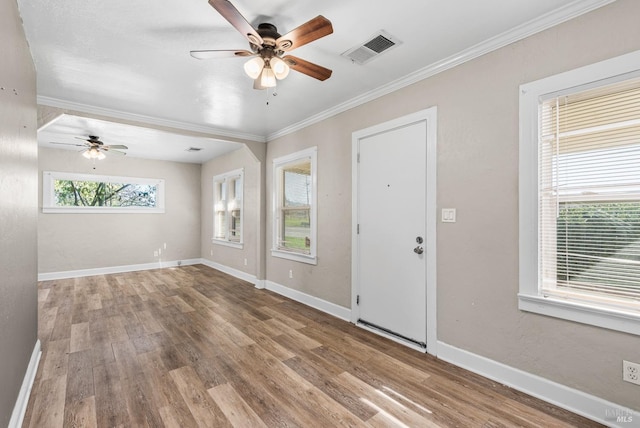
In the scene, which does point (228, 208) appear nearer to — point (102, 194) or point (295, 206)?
point (295, 206)

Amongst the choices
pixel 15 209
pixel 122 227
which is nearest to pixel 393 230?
pixel 15 209

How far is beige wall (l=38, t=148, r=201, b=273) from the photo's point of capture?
5.68m

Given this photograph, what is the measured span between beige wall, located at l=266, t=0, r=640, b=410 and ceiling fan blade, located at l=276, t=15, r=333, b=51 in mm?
1412

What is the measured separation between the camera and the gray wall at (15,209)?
151cm

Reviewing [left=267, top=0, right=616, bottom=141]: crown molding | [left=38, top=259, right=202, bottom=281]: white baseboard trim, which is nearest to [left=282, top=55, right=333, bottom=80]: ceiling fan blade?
[left=267, top=0, right=616, bottom=141]: crown molding

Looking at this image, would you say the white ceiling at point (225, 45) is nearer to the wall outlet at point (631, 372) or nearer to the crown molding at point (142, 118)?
the crown molding at point (142, 118)

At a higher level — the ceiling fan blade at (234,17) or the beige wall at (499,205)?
the ceiling fan blade at (234,17)

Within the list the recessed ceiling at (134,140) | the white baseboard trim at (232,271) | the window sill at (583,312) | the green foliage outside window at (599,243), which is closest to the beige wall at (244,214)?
the white baseboard trim at (232,271)

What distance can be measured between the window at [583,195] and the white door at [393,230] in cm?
85

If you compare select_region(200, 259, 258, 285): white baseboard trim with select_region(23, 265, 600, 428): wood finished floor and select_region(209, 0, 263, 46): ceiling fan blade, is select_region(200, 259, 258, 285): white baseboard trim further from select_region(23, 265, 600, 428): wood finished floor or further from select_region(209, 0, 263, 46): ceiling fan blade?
select_region(209, 0, 263, 46): ceiling fan blade

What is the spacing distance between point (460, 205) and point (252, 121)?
3074 millimetres

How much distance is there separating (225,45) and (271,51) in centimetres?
56

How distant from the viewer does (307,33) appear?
1.77m

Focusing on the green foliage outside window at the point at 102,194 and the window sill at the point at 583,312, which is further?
the green foliage outside window at the point at 102,194
